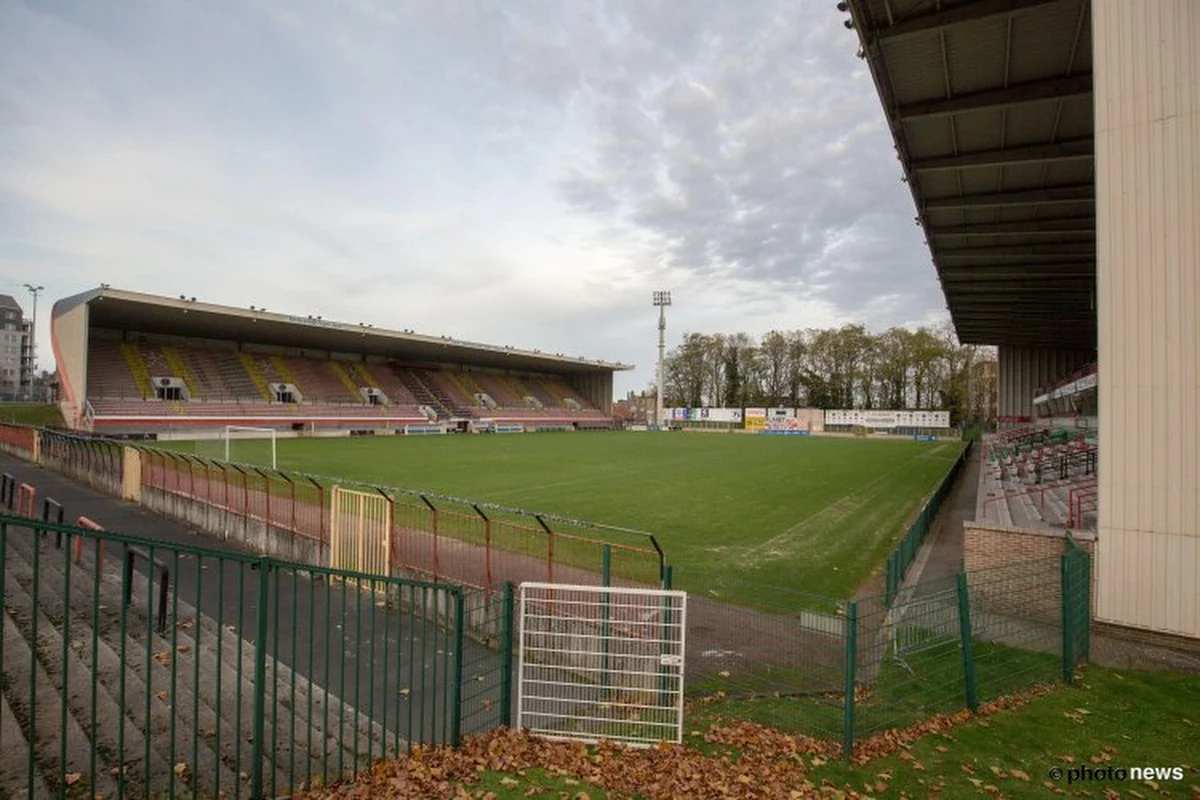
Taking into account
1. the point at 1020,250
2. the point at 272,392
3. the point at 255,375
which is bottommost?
the point at 272,392

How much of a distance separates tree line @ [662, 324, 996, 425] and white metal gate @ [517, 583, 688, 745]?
80.4 metres

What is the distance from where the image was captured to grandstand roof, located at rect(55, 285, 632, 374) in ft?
131

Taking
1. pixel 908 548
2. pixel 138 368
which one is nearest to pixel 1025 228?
pixel 908 548

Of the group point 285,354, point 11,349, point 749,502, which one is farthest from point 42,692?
point 11,349

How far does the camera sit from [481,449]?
38.9m

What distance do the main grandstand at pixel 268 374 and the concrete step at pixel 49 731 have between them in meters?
40.4

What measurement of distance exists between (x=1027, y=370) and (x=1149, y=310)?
47.1 metres

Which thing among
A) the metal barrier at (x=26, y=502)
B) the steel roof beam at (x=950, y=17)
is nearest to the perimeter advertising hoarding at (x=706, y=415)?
the steel roof beam at (x=950, y=17)

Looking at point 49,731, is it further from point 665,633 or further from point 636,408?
point 636,408

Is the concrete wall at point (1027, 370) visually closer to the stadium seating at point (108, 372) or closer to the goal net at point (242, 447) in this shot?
the goal net at point (242, 447)

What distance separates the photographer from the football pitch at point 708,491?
12.8 metres

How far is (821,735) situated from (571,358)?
68.7 m

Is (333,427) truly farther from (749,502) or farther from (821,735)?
(821,735)

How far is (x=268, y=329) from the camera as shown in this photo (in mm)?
49500
